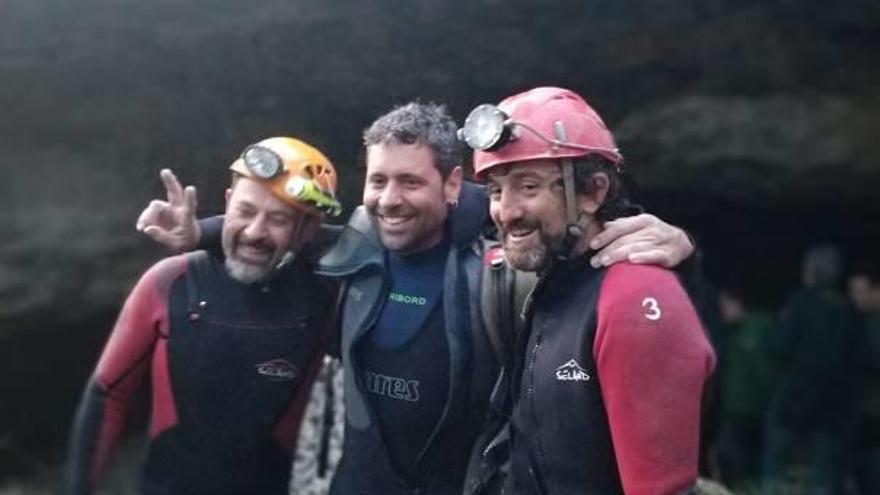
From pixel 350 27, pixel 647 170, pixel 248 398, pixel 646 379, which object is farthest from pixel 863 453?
pixel 646 379

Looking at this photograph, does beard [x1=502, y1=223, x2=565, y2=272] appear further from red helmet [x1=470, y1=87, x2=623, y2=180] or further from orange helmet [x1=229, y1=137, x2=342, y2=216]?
orange helmet [x1=229, y1=137, x2=342, y2=216]

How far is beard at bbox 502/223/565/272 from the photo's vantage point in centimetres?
333

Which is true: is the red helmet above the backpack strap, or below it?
above

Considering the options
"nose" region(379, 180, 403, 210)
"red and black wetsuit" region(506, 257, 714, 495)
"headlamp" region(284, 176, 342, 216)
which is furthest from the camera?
"headlamp" region(284, 176, 342, 216)

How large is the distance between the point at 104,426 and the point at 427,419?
1001 millimetres

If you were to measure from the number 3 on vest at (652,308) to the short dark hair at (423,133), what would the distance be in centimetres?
93

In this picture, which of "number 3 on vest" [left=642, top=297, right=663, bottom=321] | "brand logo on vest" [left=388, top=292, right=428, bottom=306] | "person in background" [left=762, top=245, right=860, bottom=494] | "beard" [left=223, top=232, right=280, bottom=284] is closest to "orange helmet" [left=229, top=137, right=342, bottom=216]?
"beard" [left=223, top=232, right=280, bottom=284]

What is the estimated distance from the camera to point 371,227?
4008 millimetres

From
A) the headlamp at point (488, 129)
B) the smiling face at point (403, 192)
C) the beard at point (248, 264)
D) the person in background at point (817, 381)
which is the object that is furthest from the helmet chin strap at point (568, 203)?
the person in background at point (817, 381)

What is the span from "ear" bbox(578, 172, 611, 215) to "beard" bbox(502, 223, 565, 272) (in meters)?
0.09

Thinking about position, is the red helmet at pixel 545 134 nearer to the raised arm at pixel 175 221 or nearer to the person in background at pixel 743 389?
the raised arm at pixel 175 221

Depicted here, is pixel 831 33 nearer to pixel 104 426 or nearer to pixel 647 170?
pixel 647 170

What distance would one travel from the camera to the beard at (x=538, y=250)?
3328 millimetres

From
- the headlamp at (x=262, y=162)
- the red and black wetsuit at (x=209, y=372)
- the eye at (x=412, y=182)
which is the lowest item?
the red and black wetsuit at (x=209, y=372)
